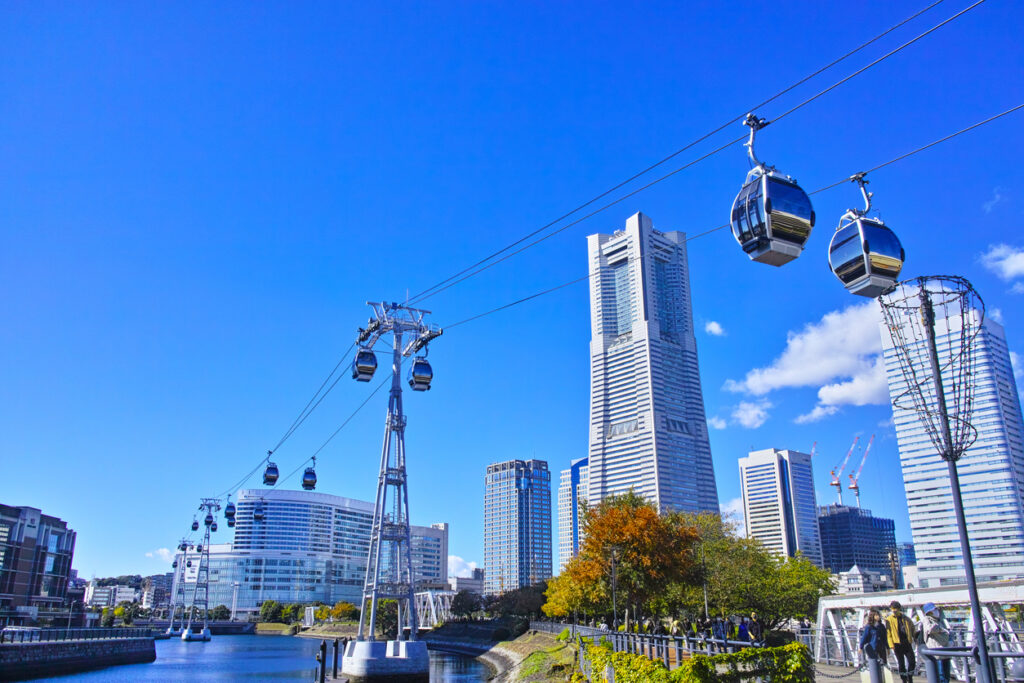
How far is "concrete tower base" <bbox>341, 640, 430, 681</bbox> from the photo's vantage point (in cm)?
3500

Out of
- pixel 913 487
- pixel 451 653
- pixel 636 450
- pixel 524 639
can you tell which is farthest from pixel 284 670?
pixel 913 487

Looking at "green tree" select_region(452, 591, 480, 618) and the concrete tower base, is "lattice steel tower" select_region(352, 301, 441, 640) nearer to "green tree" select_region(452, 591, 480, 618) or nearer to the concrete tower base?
the concrete tower base

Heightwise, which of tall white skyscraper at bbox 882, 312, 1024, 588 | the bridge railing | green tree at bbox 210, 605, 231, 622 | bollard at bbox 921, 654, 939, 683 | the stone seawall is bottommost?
green tree at bbox 210, 605, 231, 622

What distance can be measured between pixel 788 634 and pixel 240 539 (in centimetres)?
17964

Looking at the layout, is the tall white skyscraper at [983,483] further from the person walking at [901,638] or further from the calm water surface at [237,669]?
the person walking at [901,638]

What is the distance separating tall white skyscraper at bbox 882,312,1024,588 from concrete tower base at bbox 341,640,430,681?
136m

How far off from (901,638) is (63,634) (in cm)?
7593

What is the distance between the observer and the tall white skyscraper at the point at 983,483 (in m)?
153

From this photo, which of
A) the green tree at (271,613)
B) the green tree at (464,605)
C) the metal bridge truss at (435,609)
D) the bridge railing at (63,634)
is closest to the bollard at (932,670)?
the bridge railing at (63,634)

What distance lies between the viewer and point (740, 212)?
11.8 meters

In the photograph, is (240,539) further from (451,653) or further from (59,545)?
(451,653)

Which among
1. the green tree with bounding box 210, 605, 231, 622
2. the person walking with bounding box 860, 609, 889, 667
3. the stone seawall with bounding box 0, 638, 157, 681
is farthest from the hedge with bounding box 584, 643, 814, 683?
the green tree with bounding box 210, 605, 231, 622

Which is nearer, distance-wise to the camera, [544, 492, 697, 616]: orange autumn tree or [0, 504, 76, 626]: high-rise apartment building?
[544, 492, 697, 616]: orange autumn tree

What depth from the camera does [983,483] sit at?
526ft
